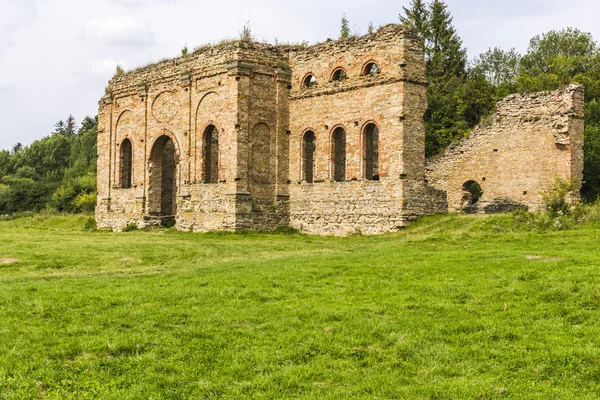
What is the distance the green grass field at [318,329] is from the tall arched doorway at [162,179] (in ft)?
53.1

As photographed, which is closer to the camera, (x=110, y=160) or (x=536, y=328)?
(x=536, y=328)

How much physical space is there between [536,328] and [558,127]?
17997 mm

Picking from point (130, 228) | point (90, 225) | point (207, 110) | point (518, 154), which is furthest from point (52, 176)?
point (518, 154)

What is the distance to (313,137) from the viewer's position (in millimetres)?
27078

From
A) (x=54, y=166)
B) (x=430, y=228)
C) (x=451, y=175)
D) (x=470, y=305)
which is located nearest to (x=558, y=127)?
(x=451, y=175)

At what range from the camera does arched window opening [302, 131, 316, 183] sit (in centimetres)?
2684

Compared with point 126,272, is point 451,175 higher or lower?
higher

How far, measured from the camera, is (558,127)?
940 inches

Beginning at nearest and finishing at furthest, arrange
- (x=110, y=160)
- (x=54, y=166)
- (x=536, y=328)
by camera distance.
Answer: (x=536, y=328) → (x=110, y=160) → (x=54, y=166)

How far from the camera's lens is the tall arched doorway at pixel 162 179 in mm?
30266

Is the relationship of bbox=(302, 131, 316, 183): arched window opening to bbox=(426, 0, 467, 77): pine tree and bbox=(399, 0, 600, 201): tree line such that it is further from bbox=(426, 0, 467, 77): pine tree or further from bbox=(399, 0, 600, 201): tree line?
bbox=(426, 0, 467, 77): pine tree

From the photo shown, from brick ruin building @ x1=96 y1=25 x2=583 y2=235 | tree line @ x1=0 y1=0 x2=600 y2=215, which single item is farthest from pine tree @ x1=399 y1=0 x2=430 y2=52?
brick ruin building @ x1=96 y1=25 x2=583 y2=235

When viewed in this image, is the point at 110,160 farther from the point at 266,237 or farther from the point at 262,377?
the point at 262,377

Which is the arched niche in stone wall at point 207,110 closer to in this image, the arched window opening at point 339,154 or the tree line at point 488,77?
the arched window opening at point 339,154
